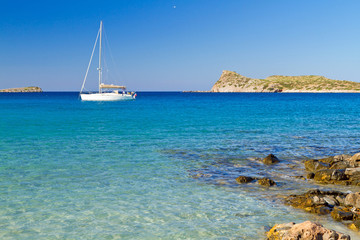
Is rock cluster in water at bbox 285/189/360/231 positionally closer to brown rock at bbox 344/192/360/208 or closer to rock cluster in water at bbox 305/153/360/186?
brown rock at bbox 344/192/360/208

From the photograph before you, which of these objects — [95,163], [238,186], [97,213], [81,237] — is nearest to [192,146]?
[95,163]

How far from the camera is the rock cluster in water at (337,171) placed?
13.6 meters

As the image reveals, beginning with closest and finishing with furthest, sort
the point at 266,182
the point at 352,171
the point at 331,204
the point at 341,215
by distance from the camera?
the point at 341,215
the point at 331,204
the point at 266,182
the point at 352,171

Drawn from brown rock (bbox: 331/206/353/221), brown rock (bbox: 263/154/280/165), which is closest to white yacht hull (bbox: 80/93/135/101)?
brown rock (bbox: 263/154/280/165)

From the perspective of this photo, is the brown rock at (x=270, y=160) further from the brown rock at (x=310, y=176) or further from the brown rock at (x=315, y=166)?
the brown rock at (x=310, y=176)

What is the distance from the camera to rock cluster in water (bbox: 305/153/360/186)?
1356cm

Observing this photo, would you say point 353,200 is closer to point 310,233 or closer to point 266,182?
point 266,182

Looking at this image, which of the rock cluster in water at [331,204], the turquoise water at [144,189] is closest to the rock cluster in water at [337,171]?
the turquoise water at [144,189]

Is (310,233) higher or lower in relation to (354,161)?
higher

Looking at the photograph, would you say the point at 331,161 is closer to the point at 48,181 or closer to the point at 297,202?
the point at 297,202

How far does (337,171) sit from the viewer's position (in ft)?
45.6

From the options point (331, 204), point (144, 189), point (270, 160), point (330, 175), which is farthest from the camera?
point (270, 160)

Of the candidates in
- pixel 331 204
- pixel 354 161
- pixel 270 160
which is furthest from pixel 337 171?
pixel 331 204

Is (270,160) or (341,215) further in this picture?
(270,160)
